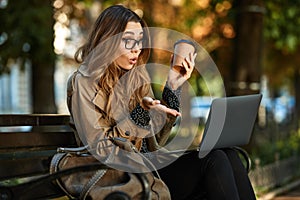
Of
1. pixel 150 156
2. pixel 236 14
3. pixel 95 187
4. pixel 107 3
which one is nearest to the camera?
pixel 95 187

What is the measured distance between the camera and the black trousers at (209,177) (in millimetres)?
3422

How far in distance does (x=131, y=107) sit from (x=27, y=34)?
6396 mm

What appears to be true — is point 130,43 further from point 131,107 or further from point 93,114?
point 93,114

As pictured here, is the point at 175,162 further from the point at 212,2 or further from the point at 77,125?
the point at 212,2

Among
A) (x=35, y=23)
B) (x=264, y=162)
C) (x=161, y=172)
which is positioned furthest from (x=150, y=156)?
(x=35, y=23)

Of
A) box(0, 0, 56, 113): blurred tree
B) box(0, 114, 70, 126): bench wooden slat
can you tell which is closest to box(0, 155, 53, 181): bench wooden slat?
box(0, 114, 70, 126): bench wooden slat

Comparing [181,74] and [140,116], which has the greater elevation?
[181,74]

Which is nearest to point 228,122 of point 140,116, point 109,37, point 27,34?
point 140,116

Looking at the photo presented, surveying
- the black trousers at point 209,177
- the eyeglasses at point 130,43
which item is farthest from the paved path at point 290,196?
the eyeglasses at point 130,43

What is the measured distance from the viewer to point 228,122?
3615 mm

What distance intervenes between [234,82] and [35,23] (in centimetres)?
315

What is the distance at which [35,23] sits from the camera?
967cm

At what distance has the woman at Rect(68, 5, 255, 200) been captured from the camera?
3.31 metres

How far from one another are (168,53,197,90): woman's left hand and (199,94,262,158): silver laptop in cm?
27
